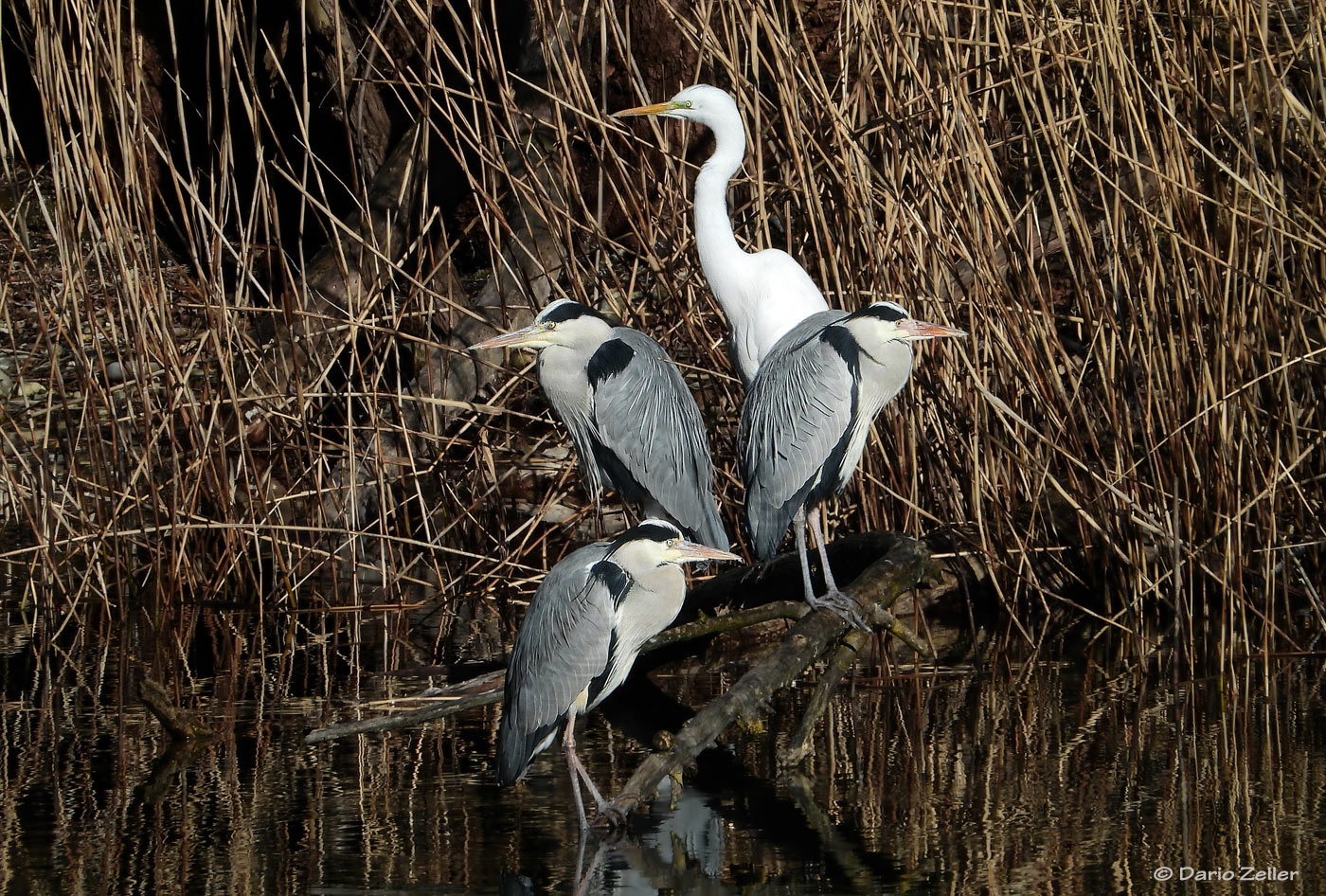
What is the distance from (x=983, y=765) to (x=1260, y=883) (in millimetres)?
1015

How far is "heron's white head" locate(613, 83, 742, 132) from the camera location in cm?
522

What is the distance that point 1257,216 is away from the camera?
466cm

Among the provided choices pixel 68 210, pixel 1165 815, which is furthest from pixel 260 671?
pixel 1165 815

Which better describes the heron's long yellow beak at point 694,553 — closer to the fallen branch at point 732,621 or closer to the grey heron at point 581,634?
the grey heron at point 581,634

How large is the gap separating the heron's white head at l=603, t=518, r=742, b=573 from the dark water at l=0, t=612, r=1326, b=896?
63cm

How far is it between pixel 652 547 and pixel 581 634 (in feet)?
0.88

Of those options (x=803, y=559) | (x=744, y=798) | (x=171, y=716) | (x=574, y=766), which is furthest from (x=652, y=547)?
(x=171, y=716)

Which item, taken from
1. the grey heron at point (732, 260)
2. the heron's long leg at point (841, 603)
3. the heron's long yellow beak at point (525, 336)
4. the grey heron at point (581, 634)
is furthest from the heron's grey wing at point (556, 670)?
the grey heron at point (732, 260)

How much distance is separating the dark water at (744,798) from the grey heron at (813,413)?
0.61 metres

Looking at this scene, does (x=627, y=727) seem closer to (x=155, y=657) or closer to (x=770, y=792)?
(x=770, y=792)

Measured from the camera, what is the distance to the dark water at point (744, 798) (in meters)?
3.24

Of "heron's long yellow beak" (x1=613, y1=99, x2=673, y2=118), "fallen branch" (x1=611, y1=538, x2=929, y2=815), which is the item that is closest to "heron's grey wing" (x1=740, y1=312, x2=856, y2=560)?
"fallen branch" (x1=611, y1=538, x2=929, y2=815)

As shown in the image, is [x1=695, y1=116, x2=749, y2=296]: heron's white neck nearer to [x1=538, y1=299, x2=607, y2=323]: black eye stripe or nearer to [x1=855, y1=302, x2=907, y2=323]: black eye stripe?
[x1=538, y1=299, x2=607, y2=323]: black eye stripe

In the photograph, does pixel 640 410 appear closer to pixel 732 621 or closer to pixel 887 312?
pixel 887 312
